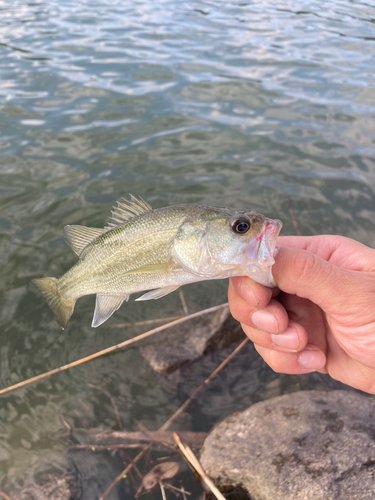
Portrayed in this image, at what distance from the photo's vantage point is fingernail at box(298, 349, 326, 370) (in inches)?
127

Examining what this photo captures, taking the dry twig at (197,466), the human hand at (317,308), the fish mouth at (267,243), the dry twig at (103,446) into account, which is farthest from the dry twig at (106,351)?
the fish mouth at (267,243)

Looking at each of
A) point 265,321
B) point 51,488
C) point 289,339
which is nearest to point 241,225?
point 265,321

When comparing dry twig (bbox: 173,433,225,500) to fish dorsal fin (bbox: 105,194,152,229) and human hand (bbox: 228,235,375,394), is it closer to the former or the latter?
human hand (bbox: 228,235,375,394)

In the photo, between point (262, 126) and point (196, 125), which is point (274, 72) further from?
point (196, 125)

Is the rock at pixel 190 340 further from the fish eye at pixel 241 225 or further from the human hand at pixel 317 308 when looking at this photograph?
the fish eye at pixel 241 225

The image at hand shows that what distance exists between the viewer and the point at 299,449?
135 inches

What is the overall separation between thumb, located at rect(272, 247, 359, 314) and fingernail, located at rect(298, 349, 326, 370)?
81 centimetres

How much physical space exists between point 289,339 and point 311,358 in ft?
1.31

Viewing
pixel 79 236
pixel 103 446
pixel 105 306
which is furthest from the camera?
pixel 103 446

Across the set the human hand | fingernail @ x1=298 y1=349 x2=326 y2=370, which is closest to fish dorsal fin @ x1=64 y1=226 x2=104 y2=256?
the human hand

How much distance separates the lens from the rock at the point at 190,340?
15.1ft

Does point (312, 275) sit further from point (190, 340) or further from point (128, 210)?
point (190, 340)

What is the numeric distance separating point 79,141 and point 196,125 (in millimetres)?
2529

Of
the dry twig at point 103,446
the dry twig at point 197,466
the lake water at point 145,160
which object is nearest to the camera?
the dry twig at point 197,466
